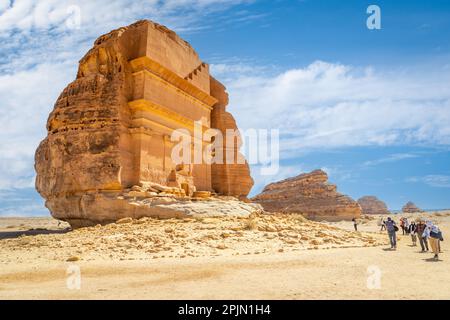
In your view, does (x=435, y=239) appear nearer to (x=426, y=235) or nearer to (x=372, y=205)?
(x=426, y=235)

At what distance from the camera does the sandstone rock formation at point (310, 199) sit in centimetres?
4097

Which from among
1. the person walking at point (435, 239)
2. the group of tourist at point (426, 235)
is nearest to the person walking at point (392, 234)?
the group of tourist at point (426, 235)

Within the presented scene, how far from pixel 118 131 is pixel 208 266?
25.4 ft

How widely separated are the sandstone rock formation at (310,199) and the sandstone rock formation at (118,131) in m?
27.5

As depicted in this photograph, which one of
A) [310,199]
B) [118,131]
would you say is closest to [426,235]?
[118,131]

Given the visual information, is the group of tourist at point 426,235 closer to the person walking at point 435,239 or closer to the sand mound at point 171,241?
the person walking at point 435,239

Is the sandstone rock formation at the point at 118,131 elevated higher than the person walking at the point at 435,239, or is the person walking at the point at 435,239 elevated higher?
the sandstone rock formation at the point at 118,131

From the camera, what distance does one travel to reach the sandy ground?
581 centimetres

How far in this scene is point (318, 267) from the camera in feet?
26.2

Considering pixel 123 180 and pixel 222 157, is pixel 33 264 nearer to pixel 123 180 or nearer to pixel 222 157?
pixel 123 180

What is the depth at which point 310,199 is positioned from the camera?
142ft

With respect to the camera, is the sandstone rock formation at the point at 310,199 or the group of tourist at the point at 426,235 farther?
the sandstone rock formation at the point at 310,199

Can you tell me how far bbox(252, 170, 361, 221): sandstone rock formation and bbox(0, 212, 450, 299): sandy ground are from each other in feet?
93.9
